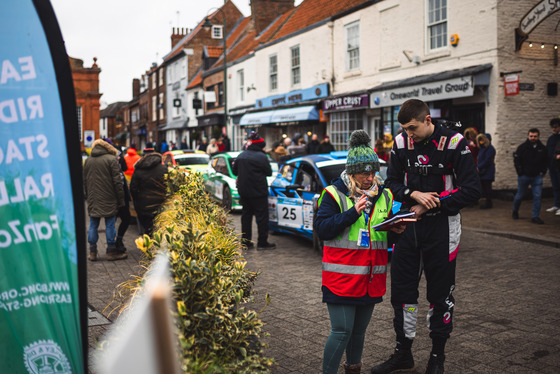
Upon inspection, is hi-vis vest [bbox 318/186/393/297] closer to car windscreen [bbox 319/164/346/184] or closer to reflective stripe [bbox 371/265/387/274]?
reflective stripe [bbox 371/265/387/274]

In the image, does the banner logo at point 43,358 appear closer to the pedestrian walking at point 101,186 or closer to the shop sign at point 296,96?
the pedestrian walking at point 101,186

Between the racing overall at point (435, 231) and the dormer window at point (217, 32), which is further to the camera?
the dormer window at point (217, 32)

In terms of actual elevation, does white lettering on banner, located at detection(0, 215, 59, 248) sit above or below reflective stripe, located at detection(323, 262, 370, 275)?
above

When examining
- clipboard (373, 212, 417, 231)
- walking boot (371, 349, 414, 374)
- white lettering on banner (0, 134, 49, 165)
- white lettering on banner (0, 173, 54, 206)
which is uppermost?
white lettering on banner (0, 134, 49, 165)

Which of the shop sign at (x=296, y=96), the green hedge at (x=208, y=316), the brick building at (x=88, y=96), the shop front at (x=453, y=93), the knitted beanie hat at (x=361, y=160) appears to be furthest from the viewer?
the brick building at (x=88, y=96)

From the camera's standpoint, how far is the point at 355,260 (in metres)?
3.66

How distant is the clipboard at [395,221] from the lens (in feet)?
11.8

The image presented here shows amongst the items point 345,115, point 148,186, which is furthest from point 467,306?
point 345,115

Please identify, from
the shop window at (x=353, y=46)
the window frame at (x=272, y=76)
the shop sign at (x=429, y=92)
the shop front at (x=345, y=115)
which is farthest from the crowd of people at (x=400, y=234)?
the window frame at (x=272, y=76)

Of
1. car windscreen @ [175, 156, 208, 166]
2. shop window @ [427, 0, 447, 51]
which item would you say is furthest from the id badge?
car windscreen @ [175, 156, 208, 166]

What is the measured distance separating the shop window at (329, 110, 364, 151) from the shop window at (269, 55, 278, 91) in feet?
21.5

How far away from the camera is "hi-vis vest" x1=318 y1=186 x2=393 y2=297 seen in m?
3.64

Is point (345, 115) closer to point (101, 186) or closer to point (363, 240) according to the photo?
point (101, 186)

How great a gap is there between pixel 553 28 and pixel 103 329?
1394cm
